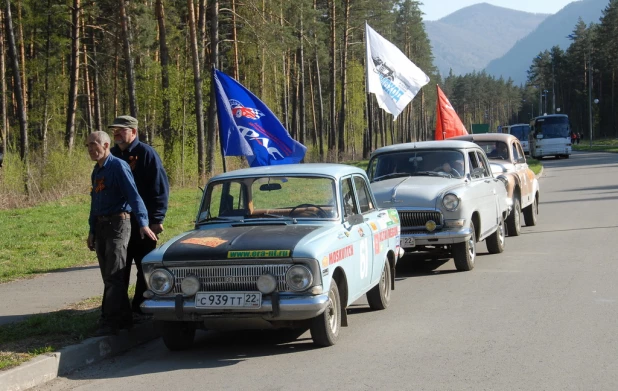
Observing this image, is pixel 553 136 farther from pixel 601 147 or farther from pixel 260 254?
pixel 260 254

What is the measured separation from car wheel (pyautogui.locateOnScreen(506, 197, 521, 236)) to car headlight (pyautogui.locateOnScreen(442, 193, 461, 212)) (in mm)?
4636

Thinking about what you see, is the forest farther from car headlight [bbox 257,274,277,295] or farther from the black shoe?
car headlight [bbox 257,274,277,295]

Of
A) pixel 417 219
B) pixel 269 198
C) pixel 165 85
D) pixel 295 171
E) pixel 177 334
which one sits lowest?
pixel 177 334

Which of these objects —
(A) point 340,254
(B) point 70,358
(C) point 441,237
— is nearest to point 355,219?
(A) point 340,254

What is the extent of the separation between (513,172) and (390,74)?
6.07 meters

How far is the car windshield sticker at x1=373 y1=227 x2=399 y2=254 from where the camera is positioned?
9.02 meters

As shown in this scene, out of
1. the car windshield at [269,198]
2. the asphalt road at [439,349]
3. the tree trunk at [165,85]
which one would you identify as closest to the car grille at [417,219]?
the asphalt road at [439,349]

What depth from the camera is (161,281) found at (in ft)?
24.1

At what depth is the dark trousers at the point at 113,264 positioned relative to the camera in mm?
7887

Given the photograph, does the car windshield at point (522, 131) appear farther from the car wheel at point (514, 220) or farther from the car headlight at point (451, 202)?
the car headlight at point (451, 202)

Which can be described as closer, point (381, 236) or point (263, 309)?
point (263, 309)

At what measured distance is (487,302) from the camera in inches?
382

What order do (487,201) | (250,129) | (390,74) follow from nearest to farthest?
(250,129), (487,201), (390,74)

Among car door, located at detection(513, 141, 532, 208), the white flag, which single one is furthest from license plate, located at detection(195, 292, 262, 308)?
the white flag
